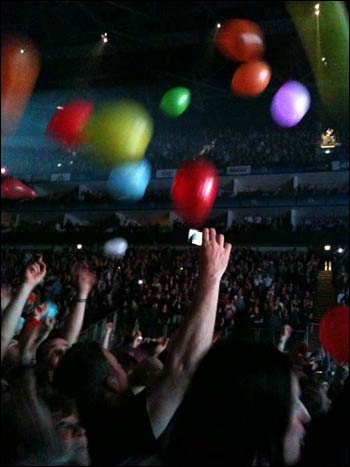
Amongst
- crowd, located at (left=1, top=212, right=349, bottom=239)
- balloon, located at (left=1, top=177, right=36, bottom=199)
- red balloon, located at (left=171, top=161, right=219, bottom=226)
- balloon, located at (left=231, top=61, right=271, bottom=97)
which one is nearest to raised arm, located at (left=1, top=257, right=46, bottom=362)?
red balloon, located at (left=171, top=161, right=219, bottom=226)

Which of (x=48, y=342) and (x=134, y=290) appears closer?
(x=48, y=342)

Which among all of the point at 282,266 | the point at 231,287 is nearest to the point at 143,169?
the point at 231,287

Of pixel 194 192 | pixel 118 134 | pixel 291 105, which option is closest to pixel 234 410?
pixel 194 192

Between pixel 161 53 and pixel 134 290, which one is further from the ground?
pixel 161 53

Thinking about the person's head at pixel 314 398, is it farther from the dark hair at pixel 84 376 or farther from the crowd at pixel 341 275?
the crowd at pixel 341 275

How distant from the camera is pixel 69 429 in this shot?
1.49 m

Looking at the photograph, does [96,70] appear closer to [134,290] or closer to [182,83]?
[182,83]

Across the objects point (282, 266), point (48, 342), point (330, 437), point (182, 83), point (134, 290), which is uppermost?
point (182, 83)

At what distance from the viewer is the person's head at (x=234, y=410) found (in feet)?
3.80

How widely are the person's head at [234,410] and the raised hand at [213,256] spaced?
0.60 meters

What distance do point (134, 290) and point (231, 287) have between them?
2.67 m

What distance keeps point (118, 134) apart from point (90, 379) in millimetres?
3213

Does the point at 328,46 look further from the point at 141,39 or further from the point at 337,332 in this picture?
the point at 141,39

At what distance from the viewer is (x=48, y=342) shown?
257 cm
